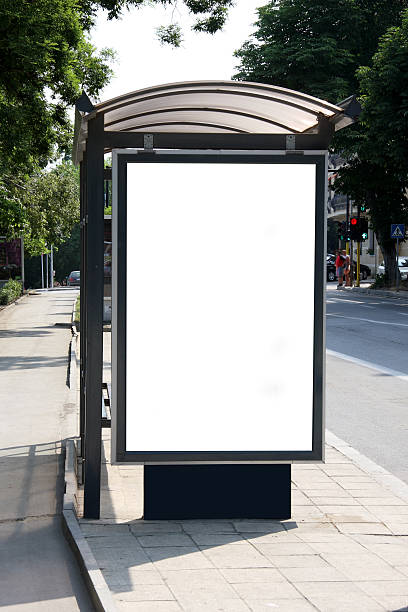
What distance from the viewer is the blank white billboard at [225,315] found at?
5770 mm

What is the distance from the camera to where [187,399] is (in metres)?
5.84

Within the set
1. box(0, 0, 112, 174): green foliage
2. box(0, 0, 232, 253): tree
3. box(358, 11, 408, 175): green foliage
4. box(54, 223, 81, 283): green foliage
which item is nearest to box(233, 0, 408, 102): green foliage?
box(358, 11, 408, 175): green foliage

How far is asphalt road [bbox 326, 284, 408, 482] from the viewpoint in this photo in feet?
29.7

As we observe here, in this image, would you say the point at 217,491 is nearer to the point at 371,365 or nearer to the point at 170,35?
the point at 371,365

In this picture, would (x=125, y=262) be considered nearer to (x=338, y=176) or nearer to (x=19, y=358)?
(x=19, y=358)

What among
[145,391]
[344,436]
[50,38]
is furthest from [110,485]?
[50,38]

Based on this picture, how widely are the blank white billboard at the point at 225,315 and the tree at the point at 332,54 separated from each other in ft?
115

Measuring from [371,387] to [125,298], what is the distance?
7533mm

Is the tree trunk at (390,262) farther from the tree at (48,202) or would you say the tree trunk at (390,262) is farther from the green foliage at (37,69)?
the green foliage at (37,69)

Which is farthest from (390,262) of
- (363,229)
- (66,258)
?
(66,258)

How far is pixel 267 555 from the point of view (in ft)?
16.9

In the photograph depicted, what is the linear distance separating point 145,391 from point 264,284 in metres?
0.93

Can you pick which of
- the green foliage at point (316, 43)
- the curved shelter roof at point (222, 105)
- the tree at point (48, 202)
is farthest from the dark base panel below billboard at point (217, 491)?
the green foliage at point (316, 43)

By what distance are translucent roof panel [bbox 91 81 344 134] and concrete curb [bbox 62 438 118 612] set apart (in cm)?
236
